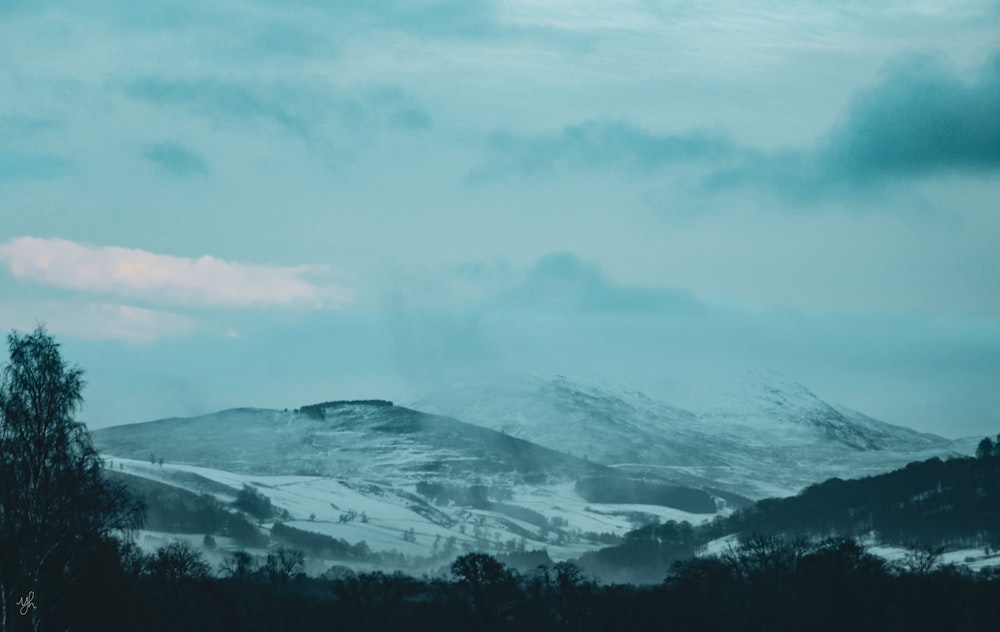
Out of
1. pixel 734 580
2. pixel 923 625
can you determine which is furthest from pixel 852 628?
pixel 734 580

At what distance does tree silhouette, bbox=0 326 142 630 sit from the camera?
56031 millimetres

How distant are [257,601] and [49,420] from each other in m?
115

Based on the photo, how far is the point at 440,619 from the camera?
5940 inches

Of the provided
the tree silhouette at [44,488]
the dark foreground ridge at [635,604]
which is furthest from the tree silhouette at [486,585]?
the tree silhouette at [44,488]

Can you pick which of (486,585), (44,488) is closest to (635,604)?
(486,585)

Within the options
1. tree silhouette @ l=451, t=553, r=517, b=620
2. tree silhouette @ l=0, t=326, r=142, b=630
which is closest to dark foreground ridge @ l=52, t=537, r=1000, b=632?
tree silhouette @ l=451, t=553, r=517, b=620

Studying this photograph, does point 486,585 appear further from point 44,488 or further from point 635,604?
point 44,488

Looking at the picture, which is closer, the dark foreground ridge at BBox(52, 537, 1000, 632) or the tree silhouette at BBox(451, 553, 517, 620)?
the dark foreground ridge at BBox(52, 537, 1000, 632)

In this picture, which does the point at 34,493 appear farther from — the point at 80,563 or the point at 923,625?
the point at 923,625

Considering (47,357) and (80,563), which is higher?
(47,357)

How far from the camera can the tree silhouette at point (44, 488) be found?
56.0 metres

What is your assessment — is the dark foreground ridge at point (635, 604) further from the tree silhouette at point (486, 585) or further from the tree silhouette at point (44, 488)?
the tree silhouette at point (44, 488)

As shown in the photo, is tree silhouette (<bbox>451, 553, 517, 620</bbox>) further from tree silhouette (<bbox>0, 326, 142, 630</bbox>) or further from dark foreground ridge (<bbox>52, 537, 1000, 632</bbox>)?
tree silhouette (<bbox>0, 326, 142, 630</bbox>)

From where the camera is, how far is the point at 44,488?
56.9 meters
